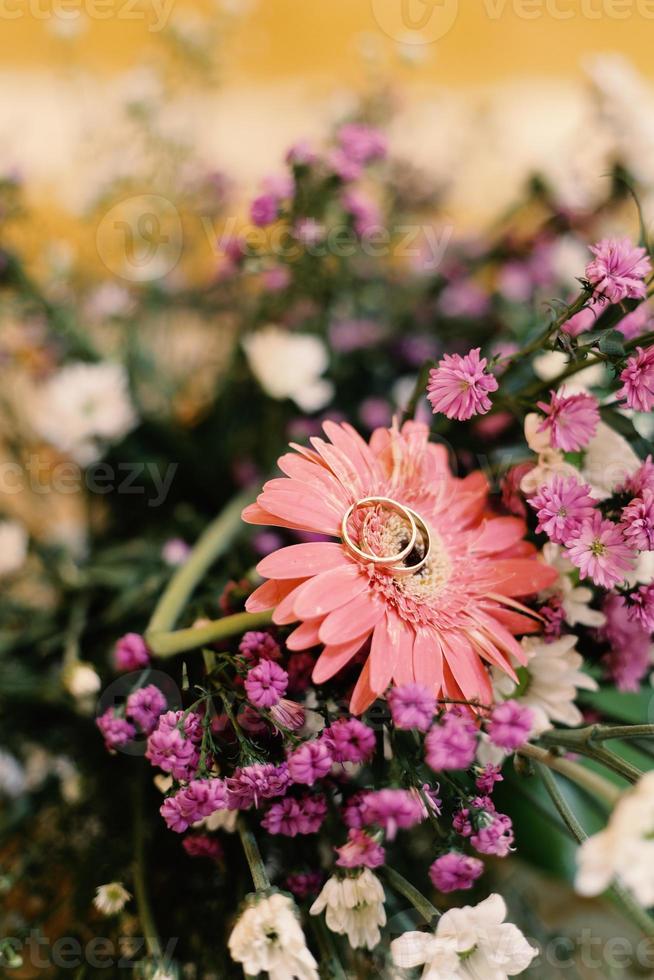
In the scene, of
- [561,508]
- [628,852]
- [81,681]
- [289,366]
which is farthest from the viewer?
[289,366]

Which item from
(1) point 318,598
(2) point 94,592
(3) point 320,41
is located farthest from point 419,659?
(3) point 320,41

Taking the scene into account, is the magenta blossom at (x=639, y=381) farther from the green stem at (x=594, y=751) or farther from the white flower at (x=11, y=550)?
the white flower at (x=11, y=550)

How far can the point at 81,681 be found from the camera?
45cm

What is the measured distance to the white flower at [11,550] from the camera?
0.60 meters

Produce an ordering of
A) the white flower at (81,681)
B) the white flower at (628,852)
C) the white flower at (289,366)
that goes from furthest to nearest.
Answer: the white flower at (289,366) → the white flower at (81,681) → the white flower at (628,852)

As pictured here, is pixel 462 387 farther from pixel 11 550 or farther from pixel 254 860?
pixel 11 550

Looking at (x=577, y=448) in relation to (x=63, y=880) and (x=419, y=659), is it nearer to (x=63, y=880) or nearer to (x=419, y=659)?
(x=419, y=659)

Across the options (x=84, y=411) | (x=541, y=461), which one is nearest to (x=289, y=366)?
(x=84, y=411)

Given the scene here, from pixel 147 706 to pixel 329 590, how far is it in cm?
11

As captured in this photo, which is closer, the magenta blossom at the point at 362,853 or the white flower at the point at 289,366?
the magenta blossom at the point at 362,853

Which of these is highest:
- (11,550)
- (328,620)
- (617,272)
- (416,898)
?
(617,272)

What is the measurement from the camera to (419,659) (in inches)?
12.5

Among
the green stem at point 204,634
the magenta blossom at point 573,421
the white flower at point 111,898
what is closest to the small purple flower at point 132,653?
the green stem at point 204,634

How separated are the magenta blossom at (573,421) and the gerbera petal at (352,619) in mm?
106
